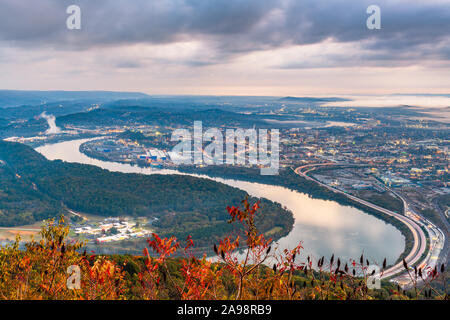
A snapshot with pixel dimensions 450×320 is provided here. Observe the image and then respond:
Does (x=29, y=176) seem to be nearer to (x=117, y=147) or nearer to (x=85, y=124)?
(x=117, y=147)

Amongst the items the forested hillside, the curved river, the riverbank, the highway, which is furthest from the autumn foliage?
the forested hillside

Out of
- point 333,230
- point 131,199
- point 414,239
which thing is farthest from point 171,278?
point 131,199

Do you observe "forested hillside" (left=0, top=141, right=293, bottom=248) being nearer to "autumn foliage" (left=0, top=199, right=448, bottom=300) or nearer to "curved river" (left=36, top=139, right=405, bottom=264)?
"curved river" (left=36, top=139, right=405, bottom=264)

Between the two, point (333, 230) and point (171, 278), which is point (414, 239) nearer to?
Result: point (333, 230)

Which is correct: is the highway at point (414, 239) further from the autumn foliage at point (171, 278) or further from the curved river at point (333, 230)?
the autumn foliage at point (171, 278)

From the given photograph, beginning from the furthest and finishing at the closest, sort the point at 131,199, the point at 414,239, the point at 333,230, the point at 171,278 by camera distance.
Answer: the point at 131,199
the point at 333,230
the point at 414,239
the point at 171,278

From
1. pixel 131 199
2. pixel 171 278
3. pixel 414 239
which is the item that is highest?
pixel 171 278
